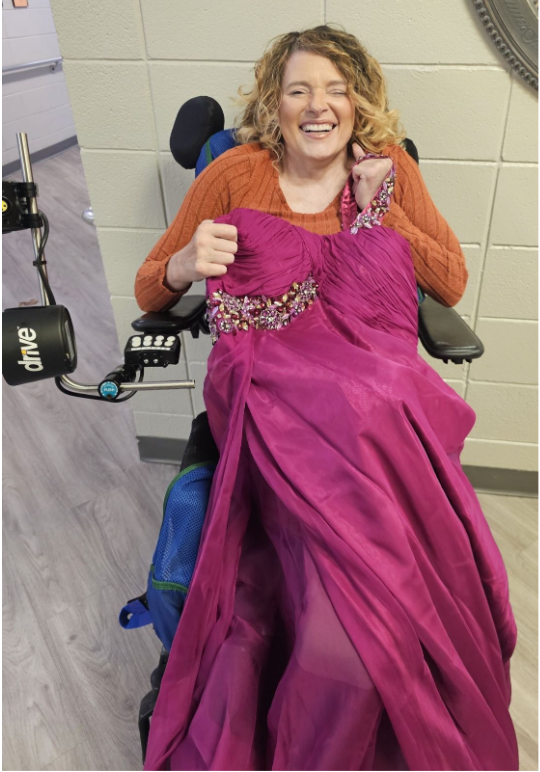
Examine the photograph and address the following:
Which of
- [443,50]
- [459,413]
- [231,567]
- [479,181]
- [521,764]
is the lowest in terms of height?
[521,764]

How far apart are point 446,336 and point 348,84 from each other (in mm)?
568

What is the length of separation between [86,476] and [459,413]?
145 cm

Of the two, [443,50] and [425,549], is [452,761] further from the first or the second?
[443,50]

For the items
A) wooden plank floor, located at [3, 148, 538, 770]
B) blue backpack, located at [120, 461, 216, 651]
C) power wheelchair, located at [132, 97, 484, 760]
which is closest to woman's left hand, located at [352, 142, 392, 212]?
power wheelchair, located at [132, 97, 484, 760]

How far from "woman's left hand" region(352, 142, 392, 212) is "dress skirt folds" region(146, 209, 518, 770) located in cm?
31

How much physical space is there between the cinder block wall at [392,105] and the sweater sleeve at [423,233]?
0.27 m

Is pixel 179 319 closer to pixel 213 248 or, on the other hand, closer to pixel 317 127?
pixel 213 248

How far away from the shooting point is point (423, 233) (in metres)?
1.32

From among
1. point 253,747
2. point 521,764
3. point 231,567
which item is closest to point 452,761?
point 253,747

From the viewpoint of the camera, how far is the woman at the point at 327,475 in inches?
31.8

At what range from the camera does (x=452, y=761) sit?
83cm

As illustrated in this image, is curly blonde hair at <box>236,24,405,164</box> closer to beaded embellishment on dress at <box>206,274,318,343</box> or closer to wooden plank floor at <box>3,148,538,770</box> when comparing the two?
beaded embellishment on dress at <box>206,274,318,343</box>

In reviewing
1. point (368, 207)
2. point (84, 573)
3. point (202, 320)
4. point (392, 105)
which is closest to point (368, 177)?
point (368, 207)

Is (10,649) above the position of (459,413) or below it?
below
